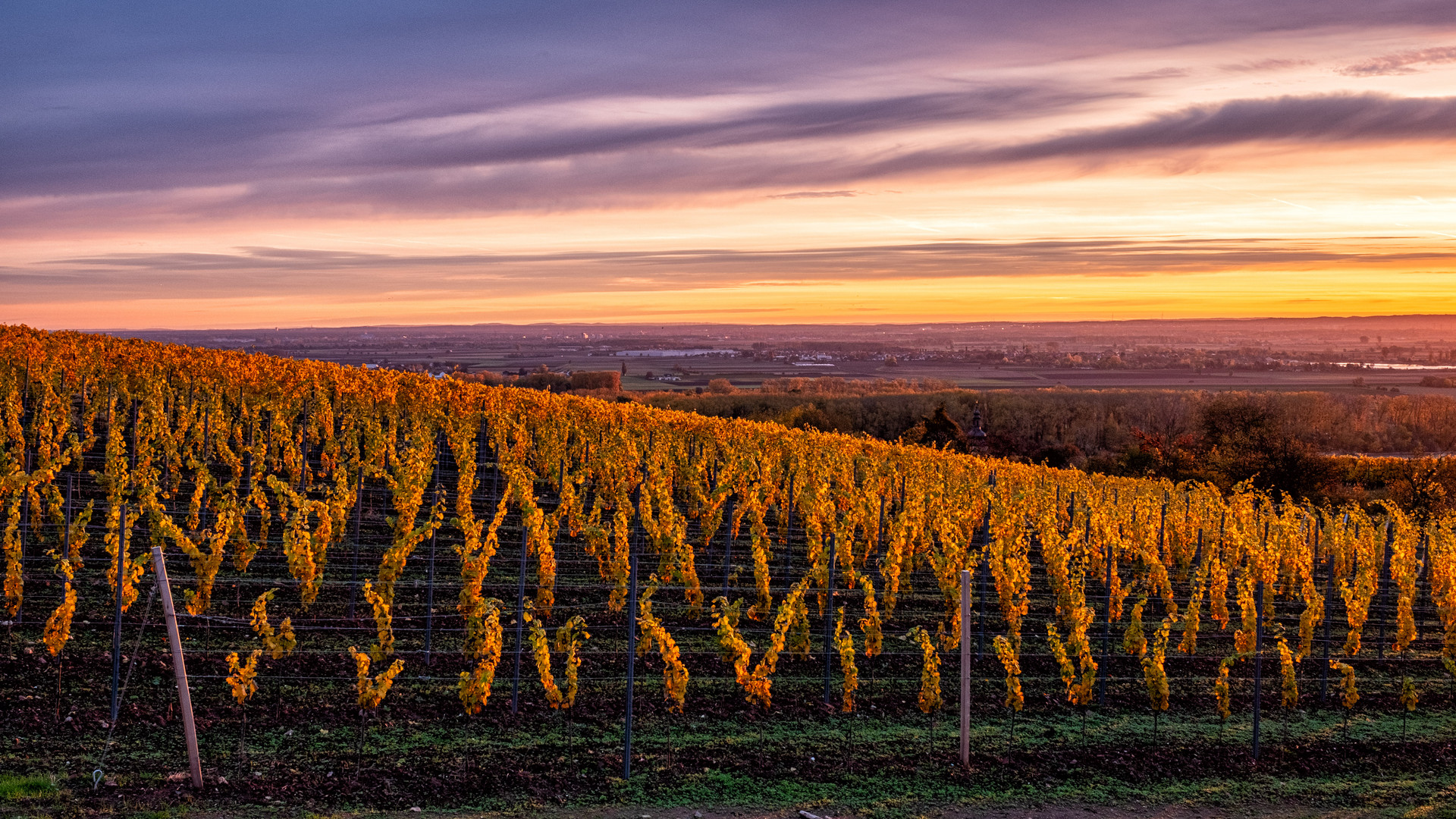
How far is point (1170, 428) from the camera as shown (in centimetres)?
6806

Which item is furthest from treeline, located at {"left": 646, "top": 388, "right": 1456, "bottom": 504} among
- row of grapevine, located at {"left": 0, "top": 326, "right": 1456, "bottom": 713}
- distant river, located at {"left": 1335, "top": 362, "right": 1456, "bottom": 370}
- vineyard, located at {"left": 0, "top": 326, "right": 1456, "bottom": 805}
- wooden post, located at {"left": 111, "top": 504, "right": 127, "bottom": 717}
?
distant river, located at {"left": 1335, "top": 362, "right": 1456, "bottom": 370}

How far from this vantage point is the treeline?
39312 millimetres

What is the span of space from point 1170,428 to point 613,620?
208 feet

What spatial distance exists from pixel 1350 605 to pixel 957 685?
4.33 meters

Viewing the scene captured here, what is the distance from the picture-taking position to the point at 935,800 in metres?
7.52

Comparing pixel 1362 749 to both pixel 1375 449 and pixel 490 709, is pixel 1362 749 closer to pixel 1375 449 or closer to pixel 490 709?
pixel 490 709

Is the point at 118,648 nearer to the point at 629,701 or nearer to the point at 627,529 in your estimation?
the point at 629,701

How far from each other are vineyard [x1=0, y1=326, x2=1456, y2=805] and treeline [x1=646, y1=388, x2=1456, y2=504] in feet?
51.8

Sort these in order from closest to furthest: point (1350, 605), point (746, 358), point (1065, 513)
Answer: point (1350, 605) < point (1065, 513) < point (746, 358)

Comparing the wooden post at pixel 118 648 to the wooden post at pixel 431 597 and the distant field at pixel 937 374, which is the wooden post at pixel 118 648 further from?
the distant field at pixel 937 374

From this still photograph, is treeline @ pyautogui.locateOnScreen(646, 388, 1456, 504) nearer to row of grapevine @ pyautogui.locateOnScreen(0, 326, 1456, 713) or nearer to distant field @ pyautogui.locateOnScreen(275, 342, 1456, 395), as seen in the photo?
row of grapevine @ pyautogui.locateOnScreen(0, 326, 1456, 713)

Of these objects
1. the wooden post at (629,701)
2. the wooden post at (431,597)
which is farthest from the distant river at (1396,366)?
the wooden post at (629,701)

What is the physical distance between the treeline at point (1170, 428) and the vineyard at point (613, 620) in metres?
15.8

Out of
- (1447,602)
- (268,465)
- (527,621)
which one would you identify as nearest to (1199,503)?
(1447,602)
